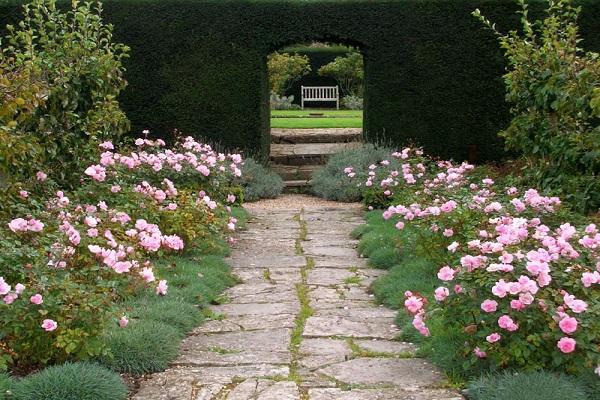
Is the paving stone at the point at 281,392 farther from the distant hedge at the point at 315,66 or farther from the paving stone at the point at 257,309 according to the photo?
the distant hedge at the point at 315,66

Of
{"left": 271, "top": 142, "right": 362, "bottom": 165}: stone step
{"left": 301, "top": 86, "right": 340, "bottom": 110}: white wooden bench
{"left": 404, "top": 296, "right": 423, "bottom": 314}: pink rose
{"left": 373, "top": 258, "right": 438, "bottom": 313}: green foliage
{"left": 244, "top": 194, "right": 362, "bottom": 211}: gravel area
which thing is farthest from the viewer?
{"left": 301, "top": 86, "right": 340, "bottom": 110}: white wooden bench

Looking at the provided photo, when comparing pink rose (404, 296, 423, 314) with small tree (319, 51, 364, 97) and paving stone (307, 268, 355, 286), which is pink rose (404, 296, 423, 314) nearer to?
paving stone (307, 268, 355, 286)

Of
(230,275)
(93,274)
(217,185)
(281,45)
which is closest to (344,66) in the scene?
(281,45)

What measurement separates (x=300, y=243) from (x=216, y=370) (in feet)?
11.5

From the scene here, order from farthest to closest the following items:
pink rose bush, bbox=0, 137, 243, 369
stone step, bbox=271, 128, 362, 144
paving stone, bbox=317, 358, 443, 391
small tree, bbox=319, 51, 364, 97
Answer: small tree, bbox=319, 51, 364, 97
stone step, bbox=271, 128, 362, 144
paving stone, bbox=317, 358, 443, 391
pink rose bush, bbox=0, 137, 243, 369

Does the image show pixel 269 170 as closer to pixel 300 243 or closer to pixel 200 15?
pixel 200 15

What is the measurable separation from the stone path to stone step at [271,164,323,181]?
16.3 feet

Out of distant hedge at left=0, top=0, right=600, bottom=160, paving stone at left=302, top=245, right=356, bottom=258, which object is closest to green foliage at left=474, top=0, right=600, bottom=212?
paving stone at left=302, top=245, right=356, bottom=258

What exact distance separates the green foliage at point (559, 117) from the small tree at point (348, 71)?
16.2 metres

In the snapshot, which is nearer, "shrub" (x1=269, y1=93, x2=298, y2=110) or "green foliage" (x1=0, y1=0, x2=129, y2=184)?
"green foliage" (x1=0, y1=0, x2=129, y2=184)

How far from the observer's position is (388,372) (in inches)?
141

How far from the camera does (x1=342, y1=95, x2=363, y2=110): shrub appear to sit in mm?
24297

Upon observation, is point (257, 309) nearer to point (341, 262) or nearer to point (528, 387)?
point (341, 262)

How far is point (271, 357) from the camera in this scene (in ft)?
12.4
